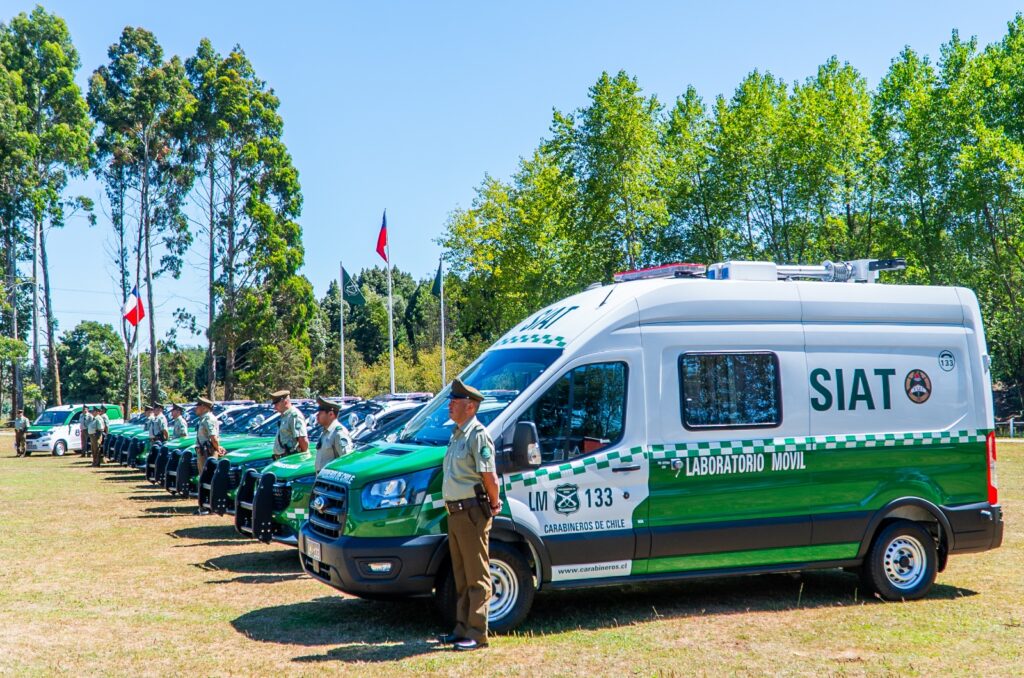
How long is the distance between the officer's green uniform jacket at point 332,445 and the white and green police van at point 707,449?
1.95m

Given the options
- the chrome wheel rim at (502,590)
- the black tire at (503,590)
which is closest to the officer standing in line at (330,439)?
the black tire at (503,590)

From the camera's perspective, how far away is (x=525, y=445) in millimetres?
7172

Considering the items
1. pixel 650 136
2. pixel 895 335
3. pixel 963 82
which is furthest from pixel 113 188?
pixel 895 335

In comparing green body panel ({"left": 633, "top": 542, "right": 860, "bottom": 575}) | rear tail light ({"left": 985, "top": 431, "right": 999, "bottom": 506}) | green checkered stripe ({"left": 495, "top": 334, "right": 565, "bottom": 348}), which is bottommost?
green body panel ({"left": 633, "top": 542, "right": 860, "bottom": 575})

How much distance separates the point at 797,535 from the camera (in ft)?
27.8

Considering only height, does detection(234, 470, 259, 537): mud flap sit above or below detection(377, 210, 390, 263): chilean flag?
below

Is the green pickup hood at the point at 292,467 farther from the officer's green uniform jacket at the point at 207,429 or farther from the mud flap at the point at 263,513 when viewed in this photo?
the officer's green uniform jacket at the point at 207,429

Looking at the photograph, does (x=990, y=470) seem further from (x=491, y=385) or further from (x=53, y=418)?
(x=53, y=418)

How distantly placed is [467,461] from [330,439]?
3.70m

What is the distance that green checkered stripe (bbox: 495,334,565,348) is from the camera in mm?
7991

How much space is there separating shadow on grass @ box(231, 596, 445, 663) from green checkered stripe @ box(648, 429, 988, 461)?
7.84 feet

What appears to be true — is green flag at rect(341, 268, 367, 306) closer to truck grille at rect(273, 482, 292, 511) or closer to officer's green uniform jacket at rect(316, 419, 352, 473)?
truck grille at rect(273, 482, 292, 511)

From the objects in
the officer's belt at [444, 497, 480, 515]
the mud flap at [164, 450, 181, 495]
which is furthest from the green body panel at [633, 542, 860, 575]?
the mud flap at [164, 450, 181, 495]

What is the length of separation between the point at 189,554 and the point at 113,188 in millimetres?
49969
